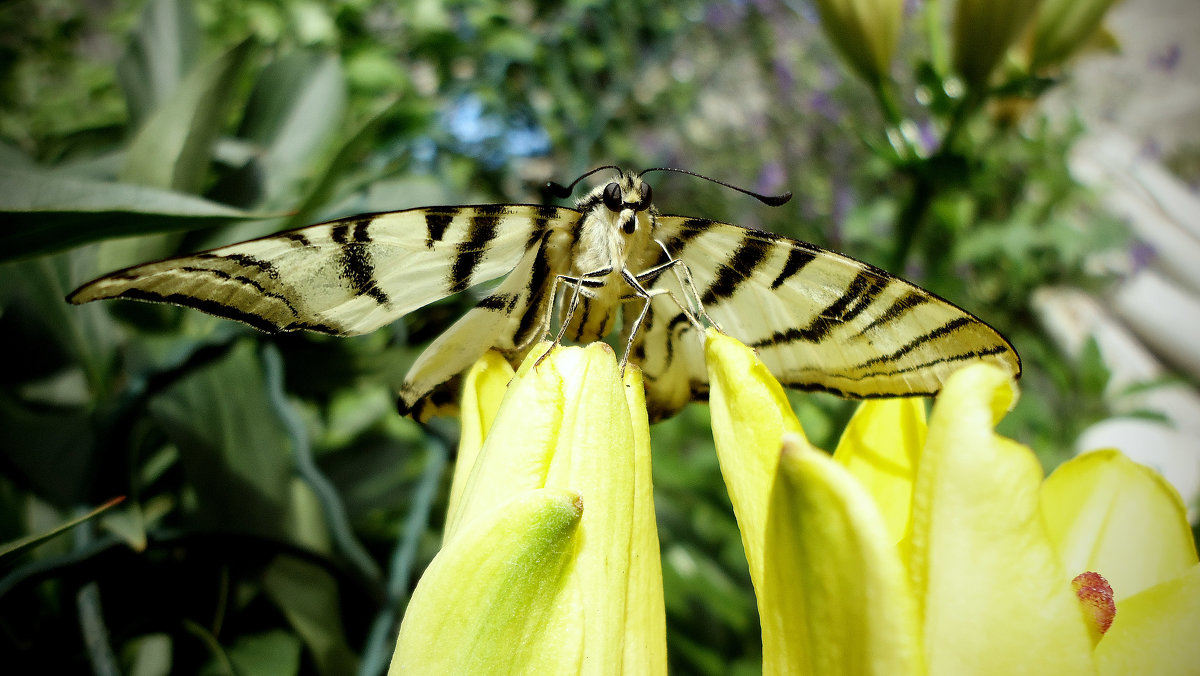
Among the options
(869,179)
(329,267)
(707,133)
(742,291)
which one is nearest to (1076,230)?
(869,179)

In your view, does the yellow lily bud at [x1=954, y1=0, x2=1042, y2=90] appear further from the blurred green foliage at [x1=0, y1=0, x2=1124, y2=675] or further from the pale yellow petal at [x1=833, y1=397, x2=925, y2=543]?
the pale yellow petal at [x1=833, y1=397, x2=925, y2=543]

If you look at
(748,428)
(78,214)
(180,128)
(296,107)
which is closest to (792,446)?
(748,428)

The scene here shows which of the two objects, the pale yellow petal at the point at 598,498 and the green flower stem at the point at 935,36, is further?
the green flower stem at the point at 935,36

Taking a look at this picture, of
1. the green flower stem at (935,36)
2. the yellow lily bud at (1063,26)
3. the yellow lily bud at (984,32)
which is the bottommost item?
the yellow lily bud at (984,32)

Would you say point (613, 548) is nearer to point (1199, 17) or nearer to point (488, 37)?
point (488, 37)

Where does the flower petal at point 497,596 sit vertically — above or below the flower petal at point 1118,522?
below

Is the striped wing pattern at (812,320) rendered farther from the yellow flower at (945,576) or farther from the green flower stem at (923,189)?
the green flower stem at (923,189)

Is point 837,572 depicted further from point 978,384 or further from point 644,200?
point 644,200

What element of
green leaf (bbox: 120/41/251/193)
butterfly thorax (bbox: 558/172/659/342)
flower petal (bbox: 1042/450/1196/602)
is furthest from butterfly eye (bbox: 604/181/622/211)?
green leaf (bbox: 120/41/251/193)

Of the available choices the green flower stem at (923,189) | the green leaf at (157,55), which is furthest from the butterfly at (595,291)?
the green leaf at (157,55)
